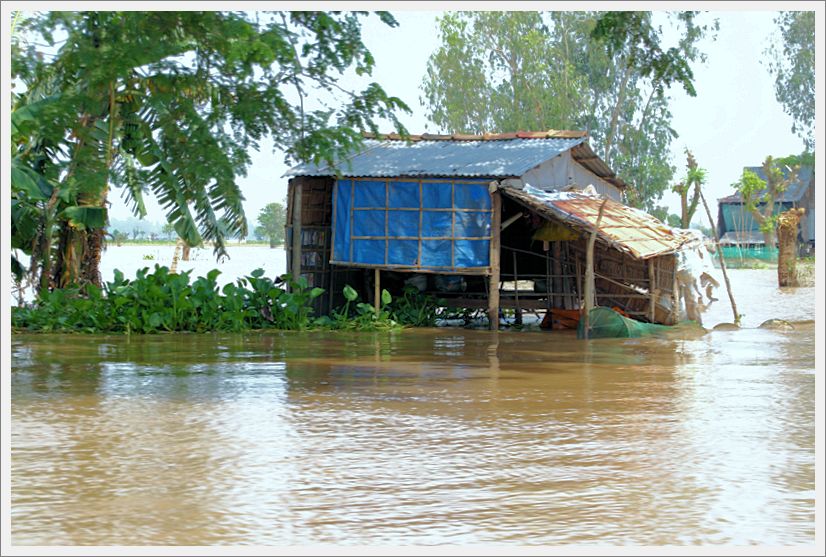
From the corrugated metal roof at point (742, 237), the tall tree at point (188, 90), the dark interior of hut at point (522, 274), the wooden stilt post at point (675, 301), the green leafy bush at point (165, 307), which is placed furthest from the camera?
the corrugated metal roof at point (742, 237)

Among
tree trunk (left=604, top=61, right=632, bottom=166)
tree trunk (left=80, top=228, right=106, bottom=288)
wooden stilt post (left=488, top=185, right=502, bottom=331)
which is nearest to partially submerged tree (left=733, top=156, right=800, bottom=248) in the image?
tree trunk (left=604, top=61, right=632, bottom=166)

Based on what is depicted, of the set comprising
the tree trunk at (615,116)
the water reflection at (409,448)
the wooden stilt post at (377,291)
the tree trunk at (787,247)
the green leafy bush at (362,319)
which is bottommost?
the water reflection at (409,448)

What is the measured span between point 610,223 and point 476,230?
1.94 meters

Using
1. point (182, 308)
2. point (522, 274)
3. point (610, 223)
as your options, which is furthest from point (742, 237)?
point (182, 308)

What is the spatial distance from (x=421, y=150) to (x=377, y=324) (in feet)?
9.92

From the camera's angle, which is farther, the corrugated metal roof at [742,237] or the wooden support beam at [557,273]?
the corrugated metal roof at [742,237]

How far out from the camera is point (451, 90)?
38562mm

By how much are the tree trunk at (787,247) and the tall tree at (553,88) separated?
7035mm

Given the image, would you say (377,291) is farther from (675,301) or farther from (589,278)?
(675,301)

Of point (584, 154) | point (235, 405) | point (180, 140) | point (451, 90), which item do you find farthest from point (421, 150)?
point (451, 90)

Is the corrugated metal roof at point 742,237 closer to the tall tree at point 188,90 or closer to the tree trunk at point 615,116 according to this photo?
the tree trunk at point 615,116

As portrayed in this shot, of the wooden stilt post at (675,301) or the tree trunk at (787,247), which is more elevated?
the tree trunk at (787,247)

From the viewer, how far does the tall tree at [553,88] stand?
120ft

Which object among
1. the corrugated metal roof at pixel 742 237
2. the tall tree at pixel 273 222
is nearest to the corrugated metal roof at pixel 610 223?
the corrugated metal roof at pixel 742 237
